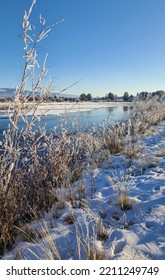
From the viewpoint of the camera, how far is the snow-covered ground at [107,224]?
91.4 inches

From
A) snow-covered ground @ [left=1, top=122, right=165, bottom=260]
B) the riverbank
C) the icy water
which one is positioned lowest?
snow-covered ground @ [left=1, top=122, right=165, bottom=260]

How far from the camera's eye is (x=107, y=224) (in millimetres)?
2799

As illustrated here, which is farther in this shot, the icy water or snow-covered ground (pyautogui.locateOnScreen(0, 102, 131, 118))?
the icy water

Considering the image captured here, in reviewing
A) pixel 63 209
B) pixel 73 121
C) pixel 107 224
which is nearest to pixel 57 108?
pixel 73 121

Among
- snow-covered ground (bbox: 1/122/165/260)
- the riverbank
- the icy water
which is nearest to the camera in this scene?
snow-covered ground (bbox: 1/122/165/260)

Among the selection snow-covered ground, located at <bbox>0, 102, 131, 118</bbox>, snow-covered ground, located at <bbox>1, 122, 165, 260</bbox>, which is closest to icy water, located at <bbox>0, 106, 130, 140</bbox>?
snow-covered ground, located at <bbox>0, 102, 131, 118</bbox>

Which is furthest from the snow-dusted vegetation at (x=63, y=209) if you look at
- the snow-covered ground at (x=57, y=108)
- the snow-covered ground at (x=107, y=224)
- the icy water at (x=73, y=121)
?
the icy water at (x=73, y=121)

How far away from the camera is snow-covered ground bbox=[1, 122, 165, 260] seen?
2.32m

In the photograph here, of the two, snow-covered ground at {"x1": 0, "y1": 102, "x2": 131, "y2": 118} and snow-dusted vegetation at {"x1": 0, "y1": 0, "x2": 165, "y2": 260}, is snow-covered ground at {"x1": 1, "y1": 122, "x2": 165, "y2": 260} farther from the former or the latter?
snow-covered ground at {"x1": 0, "y1": 102, "x2": 131, "y2": 118}

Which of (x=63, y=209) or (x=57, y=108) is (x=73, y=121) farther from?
(x=57, y=108)

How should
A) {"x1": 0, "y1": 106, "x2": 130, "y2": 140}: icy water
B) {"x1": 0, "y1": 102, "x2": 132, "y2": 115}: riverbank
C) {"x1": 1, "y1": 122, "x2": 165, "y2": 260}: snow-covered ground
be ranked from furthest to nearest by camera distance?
1. {"x1": 0, "y1": 106, "x2": 130, "y2": 140}: icy water
2. {"x1": 0, "y1": 102, "x2": 132, "y2": 115}: riverbank
3. {"x1": 1, "y1": 122, "x2": 165, "y2": 260}: snow-covered ground

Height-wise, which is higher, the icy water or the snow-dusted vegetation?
the icy water
